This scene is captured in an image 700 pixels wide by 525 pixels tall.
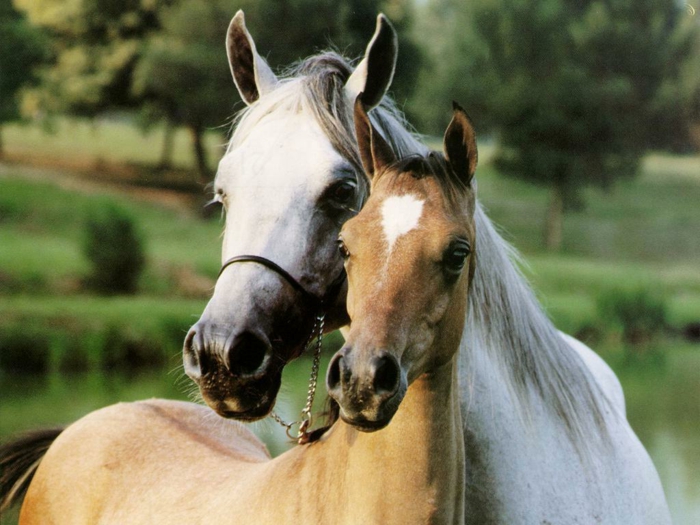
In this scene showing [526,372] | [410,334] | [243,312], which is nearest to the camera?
[410,334]

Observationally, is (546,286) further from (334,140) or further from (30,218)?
(334,140)

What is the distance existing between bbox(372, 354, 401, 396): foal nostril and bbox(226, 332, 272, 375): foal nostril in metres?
0.51

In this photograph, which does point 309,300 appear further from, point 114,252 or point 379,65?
point 114,252

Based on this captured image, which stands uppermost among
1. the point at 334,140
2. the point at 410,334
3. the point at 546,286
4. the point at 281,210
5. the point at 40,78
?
the point at 40,78

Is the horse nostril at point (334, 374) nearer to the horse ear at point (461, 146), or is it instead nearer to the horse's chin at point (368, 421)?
the horse's chin at point (368, 421)

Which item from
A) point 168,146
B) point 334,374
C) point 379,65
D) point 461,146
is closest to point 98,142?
point 168,146

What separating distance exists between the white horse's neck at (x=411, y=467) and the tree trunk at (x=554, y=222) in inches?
493

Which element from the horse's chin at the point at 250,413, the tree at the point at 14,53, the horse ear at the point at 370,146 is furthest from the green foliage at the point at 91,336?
the horse ear at the point at 370,146

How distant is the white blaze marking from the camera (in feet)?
6.01

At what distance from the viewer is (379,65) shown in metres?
2.57

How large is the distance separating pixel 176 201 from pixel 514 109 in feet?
18.0

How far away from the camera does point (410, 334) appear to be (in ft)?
5.79

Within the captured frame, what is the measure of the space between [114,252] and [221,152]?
2204 mm

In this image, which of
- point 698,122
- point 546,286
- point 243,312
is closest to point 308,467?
point 243,312
